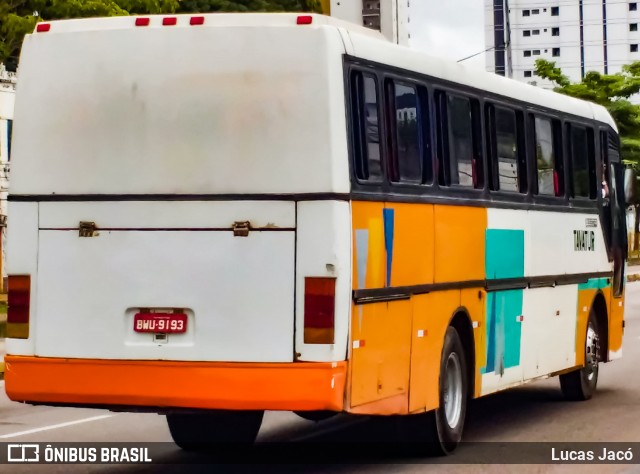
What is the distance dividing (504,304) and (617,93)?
5501 centimetres

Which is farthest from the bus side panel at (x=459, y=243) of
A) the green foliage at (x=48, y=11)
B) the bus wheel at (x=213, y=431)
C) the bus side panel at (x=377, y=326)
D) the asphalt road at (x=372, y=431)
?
the green foliage at (x=48, y=11)

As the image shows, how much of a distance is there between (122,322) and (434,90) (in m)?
3.12

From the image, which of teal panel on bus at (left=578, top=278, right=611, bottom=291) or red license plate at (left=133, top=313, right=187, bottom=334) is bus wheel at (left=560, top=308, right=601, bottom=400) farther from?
red license plate at (left=133, top=313, right=187, bottom=334)

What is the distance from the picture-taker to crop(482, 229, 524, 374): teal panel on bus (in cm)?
1374

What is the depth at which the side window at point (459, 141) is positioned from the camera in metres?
12.7

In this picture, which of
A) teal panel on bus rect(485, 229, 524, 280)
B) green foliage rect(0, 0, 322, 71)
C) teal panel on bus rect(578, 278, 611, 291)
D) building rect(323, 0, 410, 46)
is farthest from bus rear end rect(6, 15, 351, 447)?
green foliage rect(0, 0, 322, 71)

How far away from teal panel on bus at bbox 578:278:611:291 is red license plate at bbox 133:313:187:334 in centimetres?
683

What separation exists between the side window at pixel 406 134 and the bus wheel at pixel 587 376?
17.1 feet

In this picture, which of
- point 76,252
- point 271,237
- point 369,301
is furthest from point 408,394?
point 76,252

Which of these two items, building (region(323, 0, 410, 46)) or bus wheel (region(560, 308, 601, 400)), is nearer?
bus wheel (region(560, 308, 601, 400))

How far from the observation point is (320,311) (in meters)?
10.5

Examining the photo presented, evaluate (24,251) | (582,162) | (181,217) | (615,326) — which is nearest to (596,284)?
(615,326)

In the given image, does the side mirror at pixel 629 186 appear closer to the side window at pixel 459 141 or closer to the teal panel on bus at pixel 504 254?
the teal panel on bus at pixel 504 254

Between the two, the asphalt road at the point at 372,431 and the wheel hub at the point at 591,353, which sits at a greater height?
the wheel hub at the point at 591,353
